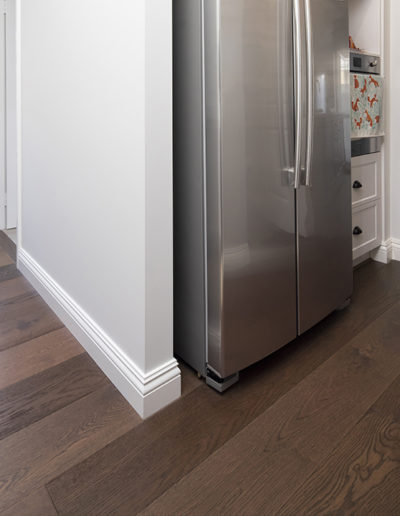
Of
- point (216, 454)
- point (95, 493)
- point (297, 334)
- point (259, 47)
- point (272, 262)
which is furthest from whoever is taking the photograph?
point (297, 334)

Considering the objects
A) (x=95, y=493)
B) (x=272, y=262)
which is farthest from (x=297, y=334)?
(x=95, y=493)

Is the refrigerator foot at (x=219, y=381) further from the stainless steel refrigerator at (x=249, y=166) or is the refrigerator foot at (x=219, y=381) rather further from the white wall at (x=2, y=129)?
the white wall at (x=2, y=129)

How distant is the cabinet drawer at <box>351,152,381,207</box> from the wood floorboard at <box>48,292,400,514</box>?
4.08 feet

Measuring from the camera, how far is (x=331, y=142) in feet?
5.26

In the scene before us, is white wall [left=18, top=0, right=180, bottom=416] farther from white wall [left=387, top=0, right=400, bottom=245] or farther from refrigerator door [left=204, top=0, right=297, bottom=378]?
white wall [left=387, top=0, right=400, bottom=245]

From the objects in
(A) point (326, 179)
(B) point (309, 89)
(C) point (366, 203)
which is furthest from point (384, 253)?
(B) point (309, 89)

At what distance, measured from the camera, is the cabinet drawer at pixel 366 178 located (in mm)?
2295

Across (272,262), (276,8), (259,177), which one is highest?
(276,8)

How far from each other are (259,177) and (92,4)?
82cm

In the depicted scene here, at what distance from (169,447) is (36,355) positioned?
81 cm

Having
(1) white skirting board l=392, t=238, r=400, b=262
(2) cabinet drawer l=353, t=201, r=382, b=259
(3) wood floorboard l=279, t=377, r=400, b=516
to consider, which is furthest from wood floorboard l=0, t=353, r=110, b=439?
(1) white skirting board l=392, t=238, r=400, b=262

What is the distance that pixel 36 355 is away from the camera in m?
1.64

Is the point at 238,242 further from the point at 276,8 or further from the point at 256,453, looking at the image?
the point at 276,8

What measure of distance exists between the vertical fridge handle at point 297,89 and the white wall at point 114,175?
480 millimetres
